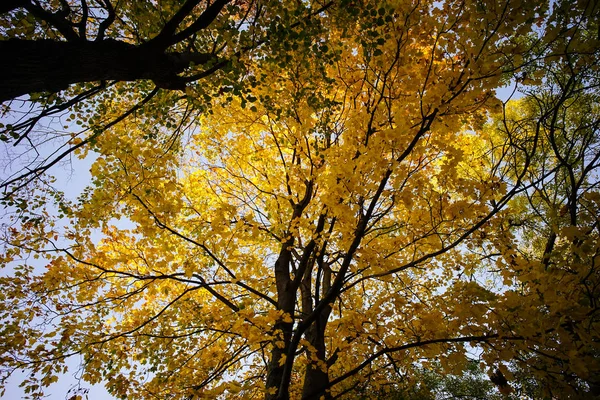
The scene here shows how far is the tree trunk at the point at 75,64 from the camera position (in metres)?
2.29

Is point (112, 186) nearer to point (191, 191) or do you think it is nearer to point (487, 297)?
point (191, 191)

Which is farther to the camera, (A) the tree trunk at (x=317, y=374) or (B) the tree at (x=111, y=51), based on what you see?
(A) the tree trunk at (x=317, y=374)

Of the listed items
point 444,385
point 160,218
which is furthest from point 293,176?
point 444,385

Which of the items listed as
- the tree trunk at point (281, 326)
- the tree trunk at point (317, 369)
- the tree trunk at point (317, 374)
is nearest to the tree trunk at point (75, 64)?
the tree trunk at point (281, 326)

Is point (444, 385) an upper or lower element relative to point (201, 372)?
upper

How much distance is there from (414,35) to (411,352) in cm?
388

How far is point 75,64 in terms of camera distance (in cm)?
256

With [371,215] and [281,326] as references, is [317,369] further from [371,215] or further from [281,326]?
[371,215]

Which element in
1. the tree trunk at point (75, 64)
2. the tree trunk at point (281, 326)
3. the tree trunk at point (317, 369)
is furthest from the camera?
the tree trunk at point (317, 369)

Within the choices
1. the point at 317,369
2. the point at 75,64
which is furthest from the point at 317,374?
the point at 75,64

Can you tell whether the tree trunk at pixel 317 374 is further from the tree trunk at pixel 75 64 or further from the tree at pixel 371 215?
the tree trunk at pixel 75 64

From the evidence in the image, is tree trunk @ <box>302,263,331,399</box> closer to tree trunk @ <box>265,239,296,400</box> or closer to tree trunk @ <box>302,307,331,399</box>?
tree trunk @ <box>302,307,331,399</box>

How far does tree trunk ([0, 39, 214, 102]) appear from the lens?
7.52 feet

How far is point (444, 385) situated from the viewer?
391 inches
